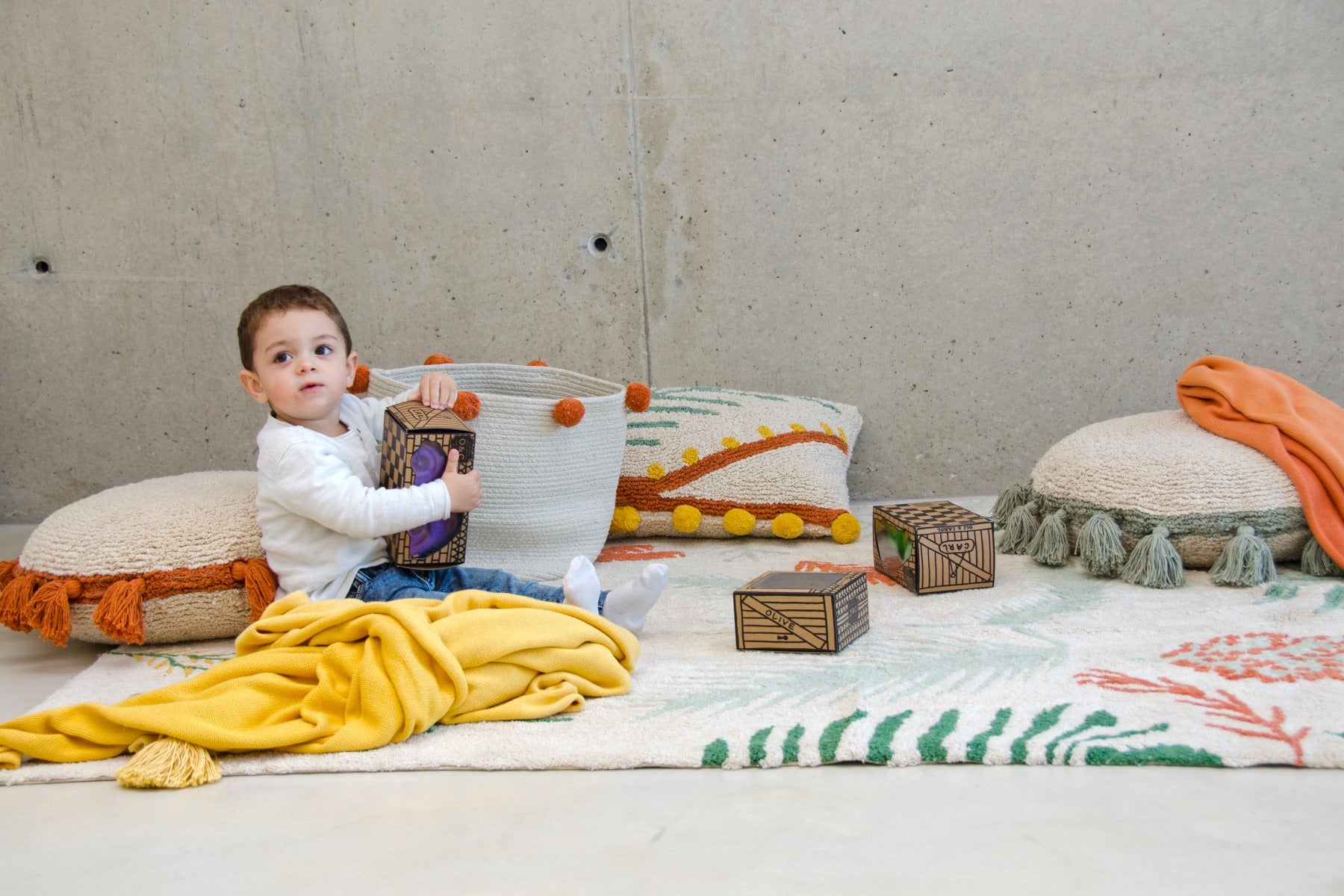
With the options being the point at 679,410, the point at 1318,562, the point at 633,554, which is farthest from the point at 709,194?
the point at 1318,562

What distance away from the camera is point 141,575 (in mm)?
1852

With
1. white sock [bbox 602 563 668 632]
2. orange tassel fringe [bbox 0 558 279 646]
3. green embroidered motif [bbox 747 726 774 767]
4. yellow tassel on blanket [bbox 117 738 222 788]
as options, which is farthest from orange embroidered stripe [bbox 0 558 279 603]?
green embroidered motif [bbox 747 726 774 767]

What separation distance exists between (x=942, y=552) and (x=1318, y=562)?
2.33 feet

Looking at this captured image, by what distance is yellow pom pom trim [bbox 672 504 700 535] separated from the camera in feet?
8.23

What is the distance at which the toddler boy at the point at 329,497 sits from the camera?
1741mm

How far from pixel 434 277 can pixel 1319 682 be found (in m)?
2.32

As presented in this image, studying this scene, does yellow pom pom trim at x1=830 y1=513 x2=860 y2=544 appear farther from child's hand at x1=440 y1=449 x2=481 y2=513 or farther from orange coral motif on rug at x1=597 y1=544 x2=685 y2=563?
child's hand at x1=440 y1=449 x2=481 y2=513

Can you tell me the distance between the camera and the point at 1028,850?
3.58 ft

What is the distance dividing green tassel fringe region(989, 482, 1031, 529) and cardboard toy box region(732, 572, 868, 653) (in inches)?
34.3

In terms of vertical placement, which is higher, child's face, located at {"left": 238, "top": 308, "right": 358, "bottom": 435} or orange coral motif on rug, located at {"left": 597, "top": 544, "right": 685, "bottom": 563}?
child's face, located at {"left": 238, "top": 308, "right": 358, "bottom": 435}

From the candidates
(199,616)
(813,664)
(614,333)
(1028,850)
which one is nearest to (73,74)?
(614,333)

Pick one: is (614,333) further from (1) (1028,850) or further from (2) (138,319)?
(1) (1028,850)

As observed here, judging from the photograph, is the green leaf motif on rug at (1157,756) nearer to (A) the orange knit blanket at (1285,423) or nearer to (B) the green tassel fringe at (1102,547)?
(B) the green tassel fringe at (1102,547)

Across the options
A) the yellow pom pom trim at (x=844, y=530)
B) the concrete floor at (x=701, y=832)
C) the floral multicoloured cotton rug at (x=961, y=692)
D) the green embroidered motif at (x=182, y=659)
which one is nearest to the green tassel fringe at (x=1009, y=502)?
the yellow pom pom trim at (x=844, y=530)
